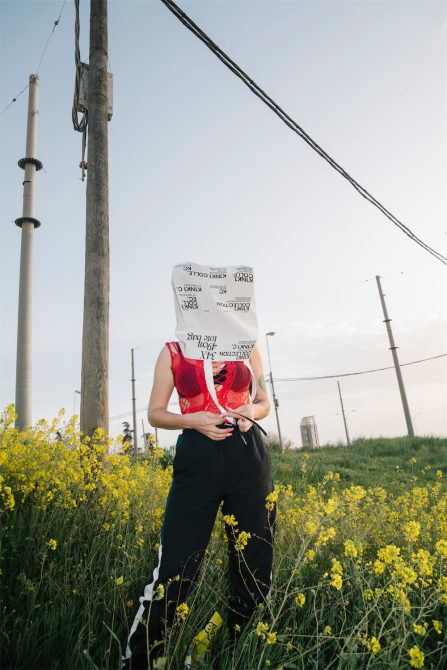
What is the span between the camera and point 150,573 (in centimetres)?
286

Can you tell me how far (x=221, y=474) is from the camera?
2.02m

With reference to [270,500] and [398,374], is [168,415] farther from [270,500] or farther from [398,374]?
[398,374]

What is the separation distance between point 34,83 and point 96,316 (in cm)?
1068

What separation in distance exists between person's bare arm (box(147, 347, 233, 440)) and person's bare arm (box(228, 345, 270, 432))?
82mm

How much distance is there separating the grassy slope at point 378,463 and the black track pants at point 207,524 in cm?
617

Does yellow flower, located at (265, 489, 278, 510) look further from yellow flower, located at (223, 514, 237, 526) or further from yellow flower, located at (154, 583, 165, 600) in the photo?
yellow flower, located at (154, 583, 165, 600)

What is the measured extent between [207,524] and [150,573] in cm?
120

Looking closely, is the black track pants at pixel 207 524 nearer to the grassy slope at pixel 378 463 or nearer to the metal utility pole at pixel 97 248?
the metal utility pole at pixel 97 248

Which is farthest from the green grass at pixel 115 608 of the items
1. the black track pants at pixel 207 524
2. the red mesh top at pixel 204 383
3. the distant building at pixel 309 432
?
the distant building at pixel 309 432

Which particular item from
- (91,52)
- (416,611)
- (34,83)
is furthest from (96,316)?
(34,83)

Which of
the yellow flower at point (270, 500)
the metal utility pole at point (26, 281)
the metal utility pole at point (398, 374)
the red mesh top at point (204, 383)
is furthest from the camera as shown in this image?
the metal utility pole at point (398, 374)

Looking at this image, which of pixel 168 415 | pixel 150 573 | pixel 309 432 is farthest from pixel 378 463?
pixel 168 415

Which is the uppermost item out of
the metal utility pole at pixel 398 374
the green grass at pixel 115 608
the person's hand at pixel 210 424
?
the metal utility pole at pixel 398 374

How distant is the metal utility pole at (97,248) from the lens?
12.0 ft
